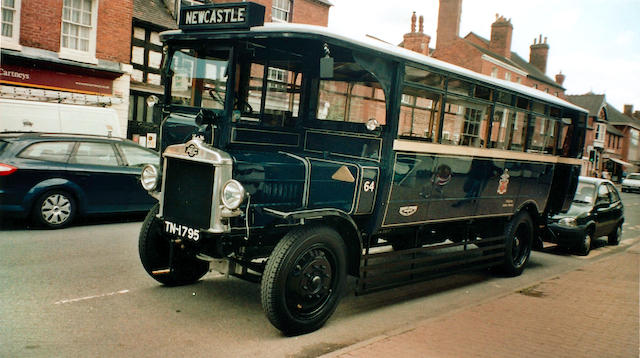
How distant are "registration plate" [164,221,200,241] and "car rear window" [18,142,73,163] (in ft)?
16.2

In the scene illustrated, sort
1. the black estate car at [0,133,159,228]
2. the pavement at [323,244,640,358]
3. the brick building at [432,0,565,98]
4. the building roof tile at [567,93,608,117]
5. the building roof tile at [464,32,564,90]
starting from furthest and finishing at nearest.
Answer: the building roof tile at [567,93,608,117] → the building roof tile at [464,32,564,90] → the brick building at [432,0,565,98] → the black estate car at [0,133,159,228] → the pavement at [323,244,640,358]

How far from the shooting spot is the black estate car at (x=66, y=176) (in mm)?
8258

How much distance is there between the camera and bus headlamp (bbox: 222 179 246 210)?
426 cm

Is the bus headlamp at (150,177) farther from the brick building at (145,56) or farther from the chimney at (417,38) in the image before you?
the chimney at (417,38)

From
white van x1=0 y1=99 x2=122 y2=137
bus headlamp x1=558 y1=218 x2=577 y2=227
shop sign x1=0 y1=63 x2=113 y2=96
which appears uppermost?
shop sign x1=0 y1=63 x2=113 y2=96

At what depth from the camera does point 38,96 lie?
15.0 meters

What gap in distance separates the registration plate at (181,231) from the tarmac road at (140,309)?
34.1 inches

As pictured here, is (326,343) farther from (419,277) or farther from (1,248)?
(1,248)

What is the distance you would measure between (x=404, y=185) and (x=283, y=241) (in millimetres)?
1854

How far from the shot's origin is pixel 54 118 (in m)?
12.5

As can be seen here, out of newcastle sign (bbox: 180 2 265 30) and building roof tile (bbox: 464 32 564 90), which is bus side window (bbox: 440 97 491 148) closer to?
newcastle sign (bbox: 180 2 265 30)

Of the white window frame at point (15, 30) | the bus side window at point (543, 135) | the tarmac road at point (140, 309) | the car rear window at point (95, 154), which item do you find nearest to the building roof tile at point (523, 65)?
the bus side window at point (543, 135)

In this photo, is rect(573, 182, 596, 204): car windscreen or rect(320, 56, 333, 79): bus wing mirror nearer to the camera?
rect(320, 56, 333, 79): bus wing mirror

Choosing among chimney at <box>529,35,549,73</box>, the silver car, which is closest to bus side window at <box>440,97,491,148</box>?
the silver car
